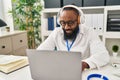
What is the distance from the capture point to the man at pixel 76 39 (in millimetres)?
1170

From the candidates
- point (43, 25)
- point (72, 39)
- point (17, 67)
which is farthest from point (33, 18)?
point (17, 67)

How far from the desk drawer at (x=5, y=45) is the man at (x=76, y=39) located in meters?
0.88

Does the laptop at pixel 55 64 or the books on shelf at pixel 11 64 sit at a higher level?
the laptop at pixel 55 64

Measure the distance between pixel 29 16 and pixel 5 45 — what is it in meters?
1.00

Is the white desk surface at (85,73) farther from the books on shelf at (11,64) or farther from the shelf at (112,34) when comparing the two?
the shelf at (112,34)

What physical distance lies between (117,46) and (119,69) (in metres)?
1.32

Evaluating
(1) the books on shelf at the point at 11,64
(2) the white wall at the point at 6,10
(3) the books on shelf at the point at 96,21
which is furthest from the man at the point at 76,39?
(2) the white wall at the point at 6,10

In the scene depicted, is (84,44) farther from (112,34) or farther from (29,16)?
(29,16)

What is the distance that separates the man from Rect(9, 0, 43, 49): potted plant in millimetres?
1491

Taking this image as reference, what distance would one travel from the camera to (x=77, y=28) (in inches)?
55.7

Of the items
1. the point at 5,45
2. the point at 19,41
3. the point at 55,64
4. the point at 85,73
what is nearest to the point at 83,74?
the point at 85,73

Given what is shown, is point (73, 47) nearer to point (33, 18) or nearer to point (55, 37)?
point (55, 37)

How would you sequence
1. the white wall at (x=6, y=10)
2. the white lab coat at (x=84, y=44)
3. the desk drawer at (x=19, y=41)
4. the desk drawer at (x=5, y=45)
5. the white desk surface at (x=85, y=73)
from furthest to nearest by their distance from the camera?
the white wall at (x=6, y=10) → the desk drawer at (x=19, y=41) → the desk drawer at (x=5, y=45) → the white lab coat at (x=84, y=44) → the white desk surface at (x=85, y=73)

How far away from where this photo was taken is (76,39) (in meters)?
1.45
